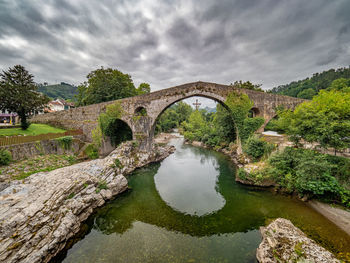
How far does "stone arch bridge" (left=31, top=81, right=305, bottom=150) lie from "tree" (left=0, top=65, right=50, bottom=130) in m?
5.02

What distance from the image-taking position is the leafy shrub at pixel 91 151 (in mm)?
14183

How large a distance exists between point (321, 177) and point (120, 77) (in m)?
24.1

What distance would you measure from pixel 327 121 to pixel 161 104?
11906mm

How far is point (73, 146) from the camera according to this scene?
13797mm

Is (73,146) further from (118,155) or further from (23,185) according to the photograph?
(23,185)

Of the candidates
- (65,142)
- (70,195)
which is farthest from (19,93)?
(70,195)

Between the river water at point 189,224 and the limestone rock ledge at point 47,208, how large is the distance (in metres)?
0.56

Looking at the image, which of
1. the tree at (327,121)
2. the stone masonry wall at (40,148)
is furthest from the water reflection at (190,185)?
the stone masonry wall at (40,148)

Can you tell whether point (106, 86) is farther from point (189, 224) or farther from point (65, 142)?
point (189, 224)

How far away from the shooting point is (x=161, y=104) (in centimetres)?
1468

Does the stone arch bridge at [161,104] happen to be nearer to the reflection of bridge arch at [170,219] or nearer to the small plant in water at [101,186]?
the small plant in water at [101,186]

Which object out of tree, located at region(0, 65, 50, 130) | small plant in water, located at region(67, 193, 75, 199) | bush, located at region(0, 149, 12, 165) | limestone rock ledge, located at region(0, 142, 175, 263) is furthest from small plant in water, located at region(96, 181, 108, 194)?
tree, located at region(0, 65, 50, 130)

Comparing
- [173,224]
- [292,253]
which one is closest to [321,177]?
[292,253]

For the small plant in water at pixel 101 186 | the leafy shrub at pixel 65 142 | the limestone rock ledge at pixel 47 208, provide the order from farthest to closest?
1. the leafy shrub at pixel 65 142
2. the small plant in water at pixel 101 186
3. the limestone rock ledge at pixel 47 208
